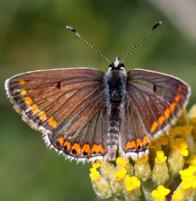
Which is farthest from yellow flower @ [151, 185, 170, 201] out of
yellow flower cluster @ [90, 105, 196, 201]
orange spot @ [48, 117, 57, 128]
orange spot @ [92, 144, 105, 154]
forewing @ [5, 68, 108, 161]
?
orange spot @ [48, 117, 57, 128]

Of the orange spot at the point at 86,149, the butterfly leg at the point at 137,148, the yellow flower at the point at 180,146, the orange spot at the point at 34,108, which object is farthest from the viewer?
the orange spot at the point at 34,108

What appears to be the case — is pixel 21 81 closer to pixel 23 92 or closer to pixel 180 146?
pixel 23 92

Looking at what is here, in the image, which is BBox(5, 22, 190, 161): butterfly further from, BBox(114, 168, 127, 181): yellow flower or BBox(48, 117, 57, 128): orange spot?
BBox(114, 168, 127, 181): yellow flower

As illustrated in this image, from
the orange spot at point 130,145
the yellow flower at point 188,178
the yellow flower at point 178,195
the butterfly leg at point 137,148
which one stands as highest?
the orange spot at point 130,145

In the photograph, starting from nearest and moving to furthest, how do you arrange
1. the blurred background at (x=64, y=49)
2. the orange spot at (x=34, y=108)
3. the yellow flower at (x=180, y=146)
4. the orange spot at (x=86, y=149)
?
the orange spot at (x=86, y=149) < the yellow flower at (x=180, y=146) < the orange spot at (x=34, y=108) < the blurred background at (x=64, y=49)

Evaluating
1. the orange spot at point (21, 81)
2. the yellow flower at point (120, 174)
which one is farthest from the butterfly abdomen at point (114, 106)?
the orange spot at point (21, 81)

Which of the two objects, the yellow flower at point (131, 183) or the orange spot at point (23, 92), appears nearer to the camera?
the yellow flower at point (131, 183)

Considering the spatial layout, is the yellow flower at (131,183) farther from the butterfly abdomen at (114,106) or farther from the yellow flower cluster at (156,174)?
the butterfly abdomen at (114,106)

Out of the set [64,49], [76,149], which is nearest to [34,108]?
[76,149]
